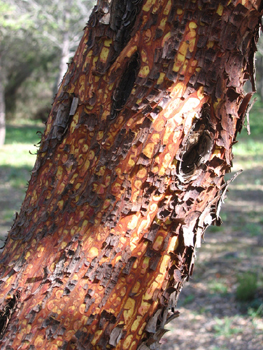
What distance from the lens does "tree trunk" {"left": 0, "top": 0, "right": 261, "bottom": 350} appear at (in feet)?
3.68

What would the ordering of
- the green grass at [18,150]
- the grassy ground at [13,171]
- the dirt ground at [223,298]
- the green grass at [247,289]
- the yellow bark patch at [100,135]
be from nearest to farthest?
the yellow bark patch at [100,135] → the dirt ground at [223,298] → the green grass at [247,289] → the grassy ground at [13,171] → the green grass at [18,150]

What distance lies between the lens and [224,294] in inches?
157

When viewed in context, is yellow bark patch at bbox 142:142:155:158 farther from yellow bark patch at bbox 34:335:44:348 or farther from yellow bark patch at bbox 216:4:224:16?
yellow bark patch at bbox 34:335:44:348

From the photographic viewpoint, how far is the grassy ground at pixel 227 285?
133 inches

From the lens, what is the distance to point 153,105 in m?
Answer: 1.14

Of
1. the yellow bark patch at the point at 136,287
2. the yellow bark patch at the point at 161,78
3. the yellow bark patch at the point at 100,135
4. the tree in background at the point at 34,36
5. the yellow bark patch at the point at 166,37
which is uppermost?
the tree in background at the point at 34,36

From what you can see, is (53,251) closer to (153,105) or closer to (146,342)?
(146,342)

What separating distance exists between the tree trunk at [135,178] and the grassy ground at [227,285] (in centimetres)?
245

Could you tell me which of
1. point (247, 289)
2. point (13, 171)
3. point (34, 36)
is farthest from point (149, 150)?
point (34, 36)

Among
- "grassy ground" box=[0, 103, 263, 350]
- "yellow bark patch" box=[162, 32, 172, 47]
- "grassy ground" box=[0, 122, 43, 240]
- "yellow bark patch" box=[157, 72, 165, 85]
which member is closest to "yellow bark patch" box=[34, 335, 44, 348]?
"yellow bark patch" box=[157, 72, 165, 85]

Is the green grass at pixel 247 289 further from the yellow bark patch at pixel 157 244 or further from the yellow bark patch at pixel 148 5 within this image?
the yellow bark patch at pixel 148 5

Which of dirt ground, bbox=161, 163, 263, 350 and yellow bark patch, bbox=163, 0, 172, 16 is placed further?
dirt ground, bbox=161, 163, 263, 350

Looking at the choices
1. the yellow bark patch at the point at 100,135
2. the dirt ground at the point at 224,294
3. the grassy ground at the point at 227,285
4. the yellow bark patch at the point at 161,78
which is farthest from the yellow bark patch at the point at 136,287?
the grassy ground at the point at 227,285

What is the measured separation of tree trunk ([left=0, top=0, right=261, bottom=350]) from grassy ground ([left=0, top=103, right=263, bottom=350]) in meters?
2.45
